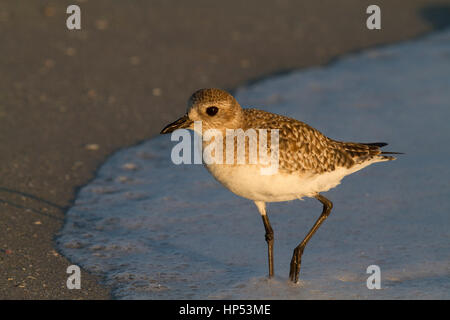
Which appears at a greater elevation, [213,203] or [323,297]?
[213,203]

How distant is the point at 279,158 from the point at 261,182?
0.74ft

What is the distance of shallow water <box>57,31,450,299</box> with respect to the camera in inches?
223

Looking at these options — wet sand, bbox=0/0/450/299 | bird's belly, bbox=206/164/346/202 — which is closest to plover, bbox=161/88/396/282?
bird's belly, bbox=206/164/346/202

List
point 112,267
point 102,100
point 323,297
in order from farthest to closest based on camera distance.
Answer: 1. point 102,100
2. point 112,267
3. point 323,297

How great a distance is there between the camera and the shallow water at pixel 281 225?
18.6ft

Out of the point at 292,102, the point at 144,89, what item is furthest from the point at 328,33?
the point at 144,89

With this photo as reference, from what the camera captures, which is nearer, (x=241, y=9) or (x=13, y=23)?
(x=13, y=23)

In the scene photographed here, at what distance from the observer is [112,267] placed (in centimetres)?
595

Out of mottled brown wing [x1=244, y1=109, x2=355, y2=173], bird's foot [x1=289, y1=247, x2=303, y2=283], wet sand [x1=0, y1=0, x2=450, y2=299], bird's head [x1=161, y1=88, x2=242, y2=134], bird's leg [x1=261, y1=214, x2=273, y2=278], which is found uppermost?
wet sand [x1=0, y1=0, x2=450, y2=299]

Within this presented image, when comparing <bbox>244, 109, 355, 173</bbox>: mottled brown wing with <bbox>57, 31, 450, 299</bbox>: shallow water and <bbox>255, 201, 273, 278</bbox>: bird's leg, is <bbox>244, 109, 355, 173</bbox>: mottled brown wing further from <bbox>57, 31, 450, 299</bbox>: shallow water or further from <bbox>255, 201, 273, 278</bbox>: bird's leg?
<bbox>57, 31, 450, 299</bbox>: shallow water

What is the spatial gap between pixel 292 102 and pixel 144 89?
1.83 m

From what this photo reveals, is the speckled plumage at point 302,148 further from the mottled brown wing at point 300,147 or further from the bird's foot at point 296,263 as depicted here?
the bird's foot at point 296,263

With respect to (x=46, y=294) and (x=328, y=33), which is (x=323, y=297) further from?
(x=328, y=33)

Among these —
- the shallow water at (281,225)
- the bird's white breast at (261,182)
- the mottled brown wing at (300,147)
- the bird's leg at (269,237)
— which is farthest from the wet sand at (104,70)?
the mottled brown wing at (300,147)
